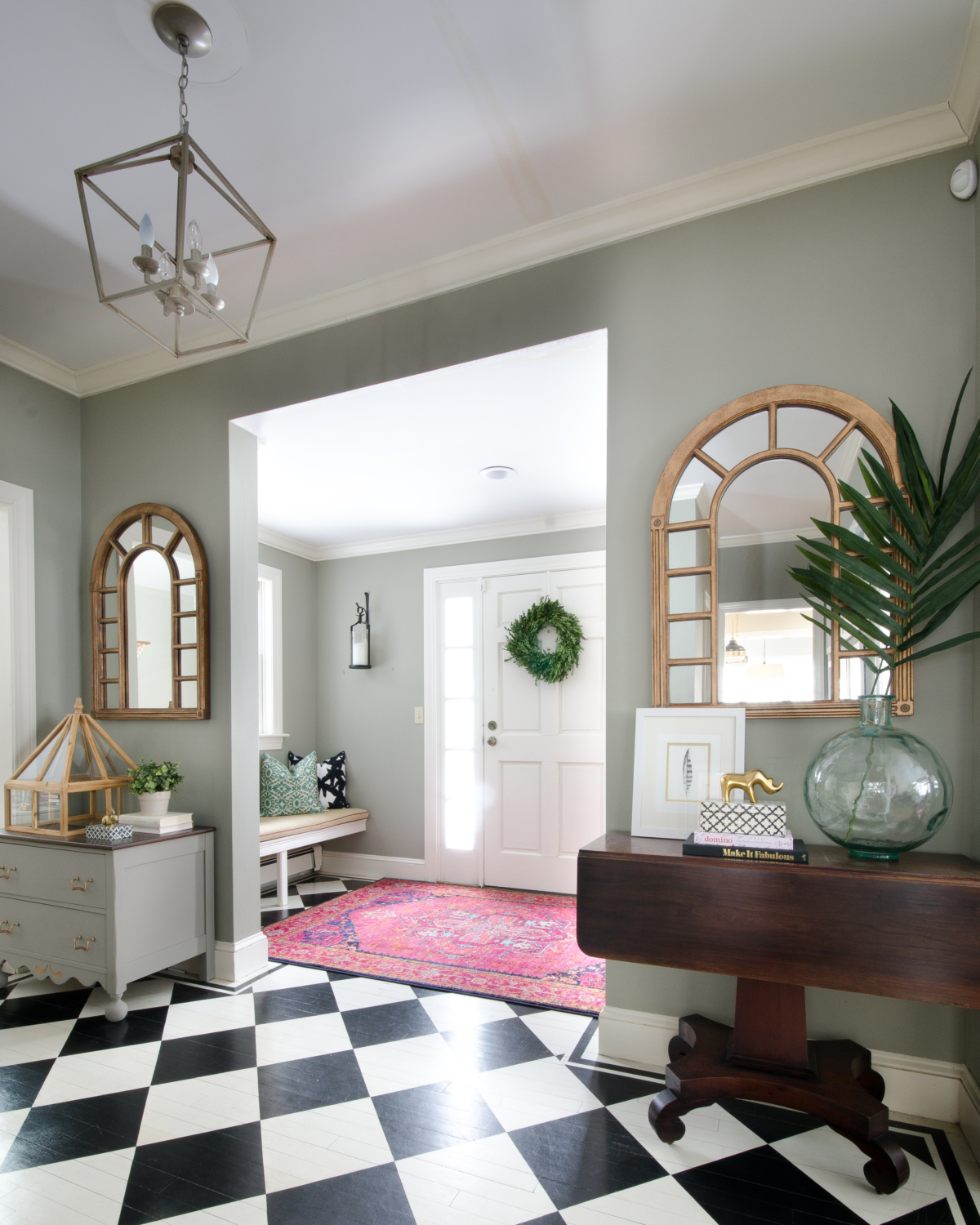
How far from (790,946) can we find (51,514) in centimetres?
320

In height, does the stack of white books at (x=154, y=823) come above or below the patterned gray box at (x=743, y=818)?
below

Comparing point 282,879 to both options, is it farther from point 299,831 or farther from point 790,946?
point 790,946

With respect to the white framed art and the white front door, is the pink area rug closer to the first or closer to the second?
the white front door

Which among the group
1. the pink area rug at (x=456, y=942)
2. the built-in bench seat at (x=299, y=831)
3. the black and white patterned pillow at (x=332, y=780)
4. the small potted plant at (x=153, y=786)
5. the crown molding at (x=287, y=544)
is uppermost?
the crown molding at (x=287, y=544)

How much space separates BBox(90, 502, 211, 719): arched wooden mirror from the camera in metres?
2.95

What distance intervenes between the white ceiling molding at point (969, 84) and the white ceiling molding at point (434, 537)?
2.74 m

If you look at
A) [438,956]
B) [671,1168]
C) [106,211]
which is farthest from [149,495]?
[671,1168]

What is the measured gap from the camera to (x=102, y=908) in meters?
2.47

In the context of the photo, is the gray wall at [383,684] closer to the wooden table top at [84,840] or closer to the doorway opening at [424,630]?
the doorway opening at [424,630]

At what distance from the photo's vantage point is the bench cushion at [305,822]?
396 cm

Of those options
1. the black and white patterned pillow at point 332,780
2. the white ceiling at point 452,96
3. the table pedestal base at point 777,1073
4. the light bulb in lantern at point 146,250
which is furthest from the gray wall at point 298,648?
the table pedestal base at point 777,1073

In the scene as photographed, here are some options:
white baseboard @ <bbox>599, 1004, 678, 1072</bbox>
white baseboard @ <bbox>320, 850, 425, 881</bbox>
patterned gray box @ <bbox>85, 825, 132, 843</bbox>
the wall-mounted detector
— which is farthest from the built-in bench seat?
the wall-mounted detector

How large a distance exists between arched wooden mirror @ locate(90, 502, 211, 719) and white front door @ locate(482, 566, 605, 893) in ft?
7.01

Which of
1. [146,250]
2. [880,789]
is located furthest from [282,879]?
[146,250]
